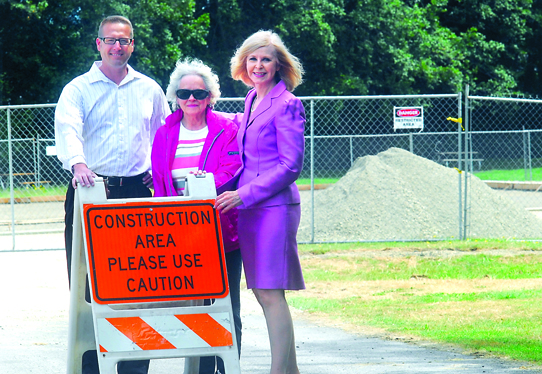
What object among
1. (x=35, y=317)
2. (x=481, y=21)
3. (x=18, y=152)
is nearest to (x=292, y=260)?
(x=35, y=317)

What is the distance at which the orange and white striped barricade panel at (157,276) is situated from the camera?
3645 millimetres

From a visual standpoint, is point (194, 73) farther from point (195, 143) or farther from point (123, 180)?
point (123, 180)

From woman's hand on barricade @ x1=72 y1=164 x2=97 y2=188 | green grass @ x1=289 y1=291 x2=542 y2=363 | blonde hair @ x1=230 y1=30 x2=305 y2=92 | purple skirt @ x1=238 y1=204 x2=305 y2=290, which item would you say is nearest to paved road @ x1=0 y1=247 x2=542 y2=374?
green grass @ x1=289 y1=291 x2=542 y2=363

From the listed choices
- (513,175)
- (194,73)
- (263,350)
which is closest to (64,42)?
(513,175)

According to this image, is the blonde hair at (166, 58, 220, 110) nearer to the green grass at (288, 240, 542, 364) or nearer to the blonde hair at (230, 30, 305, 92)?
the blonde hair at (230, 30, 305, 92)

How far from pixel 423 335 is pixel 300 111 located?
296cm

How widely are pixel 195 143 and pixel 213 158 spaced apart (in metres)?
0.15

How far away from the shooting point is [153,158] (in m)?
4.27

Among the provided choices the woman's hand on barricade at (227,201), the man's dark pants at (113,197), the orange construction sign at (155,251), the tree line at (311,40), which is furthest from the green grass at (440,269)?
the tree line at (311,40)

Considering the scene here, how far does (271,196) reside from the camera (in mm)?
3980

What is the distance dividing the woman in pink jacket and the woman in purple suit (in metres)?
0.15

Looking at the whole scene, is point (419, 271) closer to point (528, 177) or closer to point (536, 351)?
point (536, 351)

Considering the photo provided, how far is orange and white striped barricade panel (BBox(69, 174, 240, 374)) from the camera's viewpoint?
12.0 ft

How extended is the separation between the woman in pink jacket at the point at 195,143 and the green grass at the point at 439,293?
8.62ft
